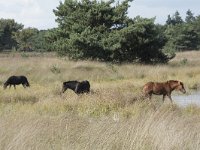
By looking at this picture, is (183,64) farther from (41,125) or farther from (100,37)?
(41,125)

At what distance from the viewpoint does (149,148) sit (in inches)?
270

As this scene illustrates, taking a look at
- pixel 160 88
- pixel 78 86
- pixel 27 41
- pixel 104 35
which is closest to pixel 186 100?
pixel 160 88

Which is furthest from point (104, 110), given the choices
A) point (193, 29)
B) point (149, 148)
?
point (193, 29)

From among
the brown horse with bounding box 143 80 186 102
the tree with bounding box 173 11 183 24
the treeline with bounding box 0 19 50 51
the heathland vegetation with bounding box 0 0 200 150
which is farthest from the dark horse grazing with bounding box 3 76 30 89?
the tree with bounding box 173 11 183 24

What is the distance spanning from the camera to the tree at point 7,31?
8574 centimetres

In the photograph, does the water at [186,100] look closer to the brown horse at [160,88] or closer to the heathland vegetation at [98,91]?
the brown horse at [160,88]

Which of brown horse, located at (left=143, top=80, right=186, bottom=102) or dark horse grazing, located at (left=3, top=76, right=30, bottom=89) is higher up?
brown horse, located at (left=143, top=80, right=186, bottom=102)

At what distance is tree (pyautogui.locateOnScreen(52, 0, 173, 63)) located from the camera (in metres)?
35.2

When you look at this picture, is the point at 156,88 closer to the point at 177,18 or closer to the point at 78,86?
the point at 78,86

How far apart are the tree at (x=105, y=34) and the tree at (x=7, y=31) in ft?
157

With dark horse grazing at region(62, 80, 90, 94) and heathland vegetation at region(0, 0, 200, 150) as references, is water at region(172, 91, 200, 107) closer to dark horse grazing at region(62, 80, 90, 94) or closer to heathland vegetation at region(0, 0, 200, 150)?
heathland vegetation at region(0, 0, 200, 150)

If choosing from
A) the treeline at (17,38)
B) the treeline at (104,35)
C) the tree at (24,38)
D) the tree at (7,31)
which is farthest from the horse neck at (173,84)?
the tree at (7,31)

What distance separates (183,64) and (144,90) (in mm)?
19426

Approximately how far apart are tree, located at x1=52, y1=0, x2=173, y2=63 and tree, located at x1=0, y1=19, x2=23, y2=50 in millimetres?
47880
